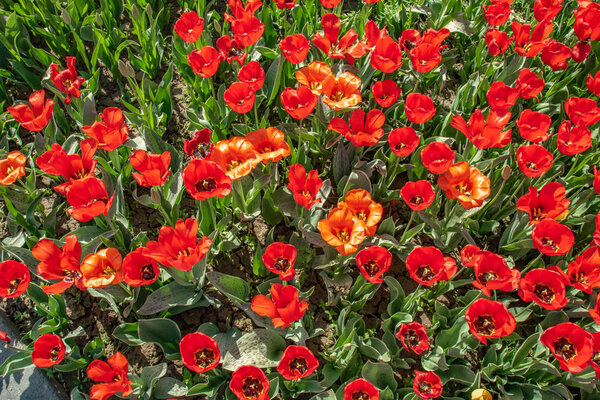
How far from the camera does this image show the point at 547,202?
2.31 metres

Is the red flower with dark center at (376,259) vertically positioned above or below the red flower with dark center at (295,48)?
below

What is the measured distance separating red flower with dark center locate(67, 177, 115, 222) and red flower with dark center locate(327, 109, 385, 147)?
1138 mm

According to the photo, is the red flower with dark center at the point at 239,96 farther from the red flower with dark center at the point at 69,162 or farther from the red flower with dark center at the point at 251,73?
the red flower with dark center at the point at 69,162

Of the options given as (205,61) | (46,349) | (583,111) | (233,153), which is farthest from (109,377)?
(583,111)

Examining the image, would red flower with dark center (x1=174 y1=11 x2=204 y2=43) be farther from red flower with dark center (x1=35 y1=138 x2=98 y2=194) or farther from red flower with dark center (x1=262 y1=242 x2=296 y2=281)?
red flower with dark center (x1=262 y1=242 x2=296 y2=281)

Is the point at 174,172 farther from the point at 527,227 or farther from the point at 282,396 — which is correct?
the point at 527,227

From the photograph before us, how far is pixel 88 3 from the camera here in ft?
11.7

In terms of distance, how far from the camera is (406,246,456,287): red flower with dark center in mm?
2135

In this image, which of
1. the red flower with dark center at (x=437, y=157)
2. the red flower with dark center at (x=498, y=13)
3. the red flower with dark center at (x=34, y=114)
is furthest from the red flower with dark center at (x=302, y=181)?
the red flower with dark center at (x=498, y=13)

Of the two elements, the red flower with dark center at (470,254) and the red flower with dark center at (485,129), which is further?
the red flower with dark center at (485,129)

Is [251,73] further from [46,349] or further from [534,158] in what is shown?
[46,349]

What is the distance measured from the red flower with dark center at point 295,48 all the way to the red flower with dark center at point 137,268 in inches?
50.9

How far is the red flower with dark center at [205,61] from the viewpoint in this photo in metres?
2.59

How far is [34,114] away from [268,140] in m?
1.25
